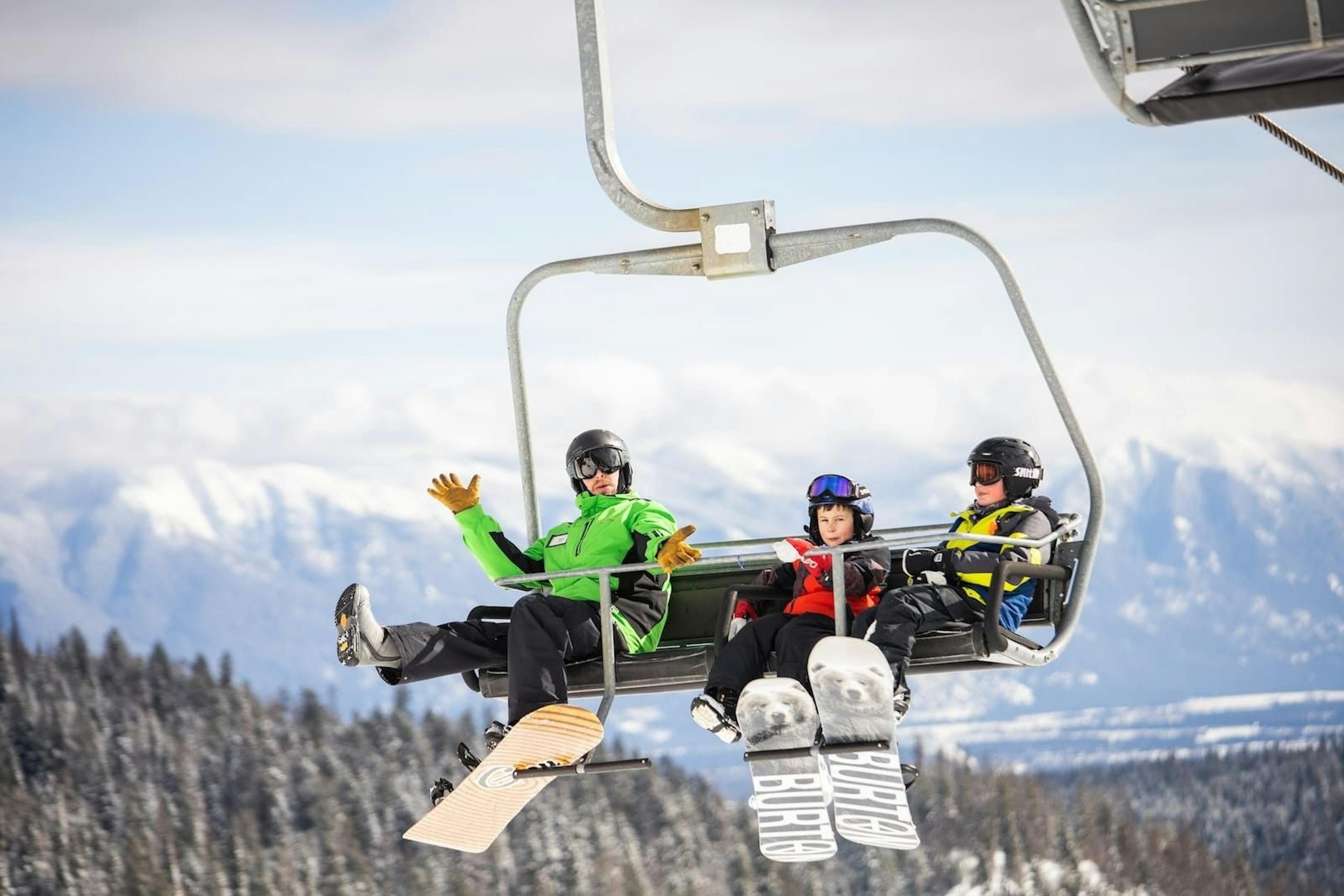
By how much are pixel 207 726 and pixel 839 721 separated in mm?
105628

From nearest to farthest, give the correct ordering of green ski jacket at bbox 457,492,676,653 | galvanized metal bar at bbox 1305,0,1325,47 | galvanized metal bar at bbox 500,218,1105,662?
galvanized metal bar at bbox 1305,0,1325,47, galvanized metal bar at bbox 500,218,1105,662, green ski jacket at bbox 457,492,676,653

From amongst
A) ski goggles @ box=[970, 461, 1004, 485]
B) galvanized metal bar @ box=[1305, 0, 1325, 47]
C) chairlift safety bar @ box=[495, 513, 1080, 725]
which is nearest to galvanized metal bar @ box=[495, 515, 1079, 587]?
chairlift safety bar @ box=[495, 513, 1080, 725]

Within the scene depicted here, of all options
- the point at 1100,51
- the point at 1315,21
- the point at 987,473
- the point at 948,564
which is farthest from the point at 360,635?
the point at 1315,21

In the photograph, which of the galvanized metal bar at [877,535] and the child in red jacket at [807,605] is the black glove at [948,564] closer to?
the galvanized metal bar at [877,535]

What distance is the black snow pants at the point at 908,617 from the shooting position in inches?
291

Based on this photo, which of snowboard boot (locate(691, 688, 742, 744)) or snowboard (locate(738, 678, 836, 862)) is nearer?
snowboard (locate(738, 678, 836, 862))

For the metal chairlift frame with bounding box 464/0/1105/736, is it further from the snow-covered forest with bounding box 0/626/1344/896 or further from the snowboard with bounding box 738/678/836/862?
the snow-covered forest with bounding box 0/626/1344/896

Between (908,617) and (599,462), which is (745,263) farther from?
(908,617)

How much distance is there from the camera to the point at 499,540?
833 centimetres

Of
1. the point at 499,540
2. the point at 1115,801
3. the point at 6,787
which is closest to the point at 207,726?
the point at 6,787

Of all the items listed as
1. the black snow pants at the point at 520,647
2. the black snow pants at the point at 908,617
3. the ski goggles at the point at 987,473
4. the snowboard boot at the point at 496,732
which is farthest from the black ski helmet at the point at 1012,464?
the snowboard boot at the point at 496,732

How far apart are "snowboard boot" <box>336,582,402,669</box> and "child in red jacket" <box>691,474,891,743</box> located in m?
1.30

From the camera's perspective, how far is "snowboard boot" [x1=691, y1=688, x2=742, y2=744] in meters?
7.48

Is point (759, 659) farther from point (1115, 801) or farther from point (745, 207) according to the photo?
point (1115, 801)
